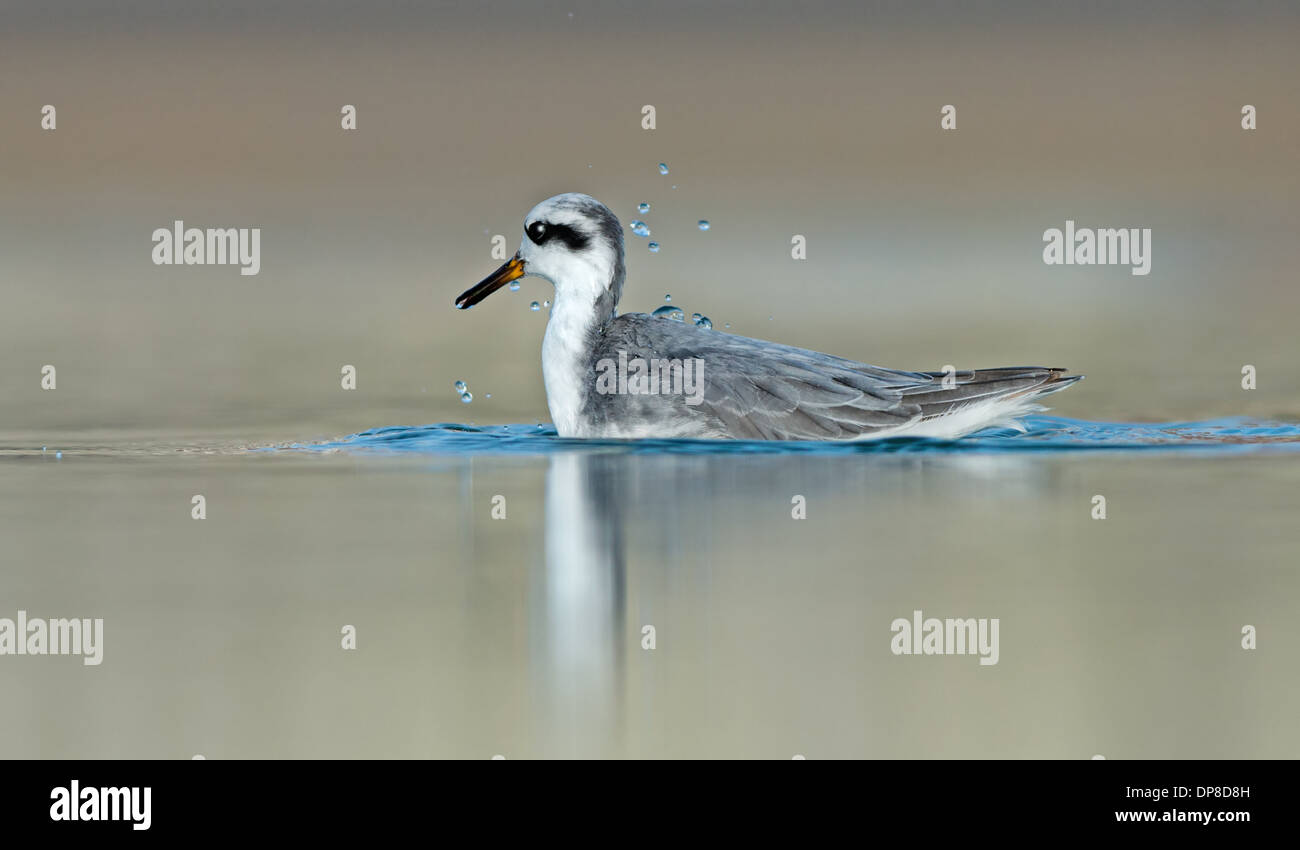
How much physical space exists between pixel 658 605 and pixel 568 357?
18.3 feet

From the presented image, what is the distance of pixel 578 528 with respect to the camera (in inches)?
332

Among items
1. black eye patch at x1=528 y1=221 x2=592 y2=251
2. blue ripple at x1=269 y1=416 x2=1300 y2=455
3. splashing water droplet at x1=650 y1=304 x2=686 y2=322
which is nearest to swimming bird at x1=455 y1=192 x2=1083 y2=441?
blue ripple at x1=269 y1=416 x2=1300 y2=455

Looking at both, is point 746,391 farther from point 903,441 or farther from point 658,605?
point 658,605

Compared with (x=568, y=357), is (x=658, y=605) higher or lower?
lower

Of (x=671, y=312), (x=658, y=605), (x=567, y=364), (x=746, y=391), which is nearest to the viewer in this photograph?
(x=658, y=605)

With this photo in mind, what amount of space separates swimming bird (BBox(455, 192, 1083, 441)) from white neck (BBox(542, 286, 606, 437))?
0.01 meters

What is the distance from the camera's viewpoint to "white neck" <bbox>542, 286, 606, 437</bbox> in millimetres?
12148

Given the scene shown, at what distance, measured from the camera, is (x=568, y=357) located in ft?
40.3

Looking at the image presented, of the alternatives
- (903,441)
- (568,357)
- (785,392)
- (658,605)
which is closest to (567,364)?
(568,357)

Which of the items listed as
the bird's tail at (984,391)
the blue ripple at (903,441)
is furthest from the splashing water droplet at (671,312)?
the bird's tail at (984,391)

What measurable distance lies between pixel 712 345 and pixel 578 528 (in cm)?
392

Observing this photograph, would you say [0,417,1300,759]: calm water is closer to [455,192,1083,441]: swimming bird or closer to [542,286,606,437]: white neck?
[455,192,1083,441]: swimming bird

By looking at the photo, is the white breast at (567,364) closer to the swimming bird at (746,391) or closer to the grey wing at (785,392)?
the swimming bird at (746,391)

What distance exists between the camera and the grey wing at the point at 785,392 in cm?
1177
